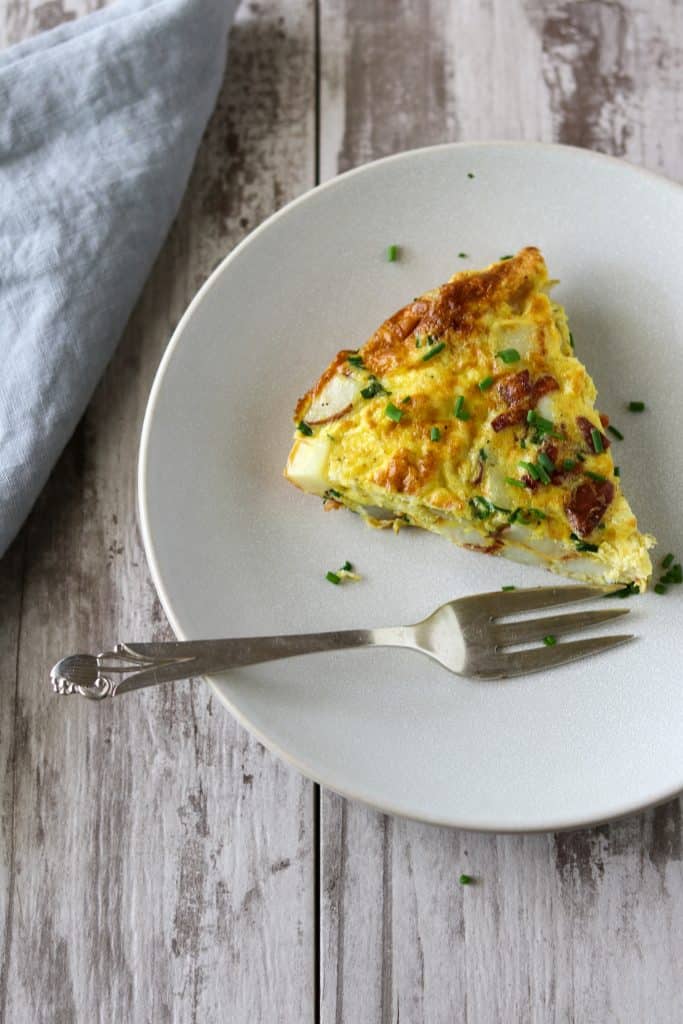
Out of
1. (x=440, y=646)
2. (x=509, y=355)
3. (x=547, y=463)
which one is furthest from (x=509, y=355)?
(x=440, y=646)

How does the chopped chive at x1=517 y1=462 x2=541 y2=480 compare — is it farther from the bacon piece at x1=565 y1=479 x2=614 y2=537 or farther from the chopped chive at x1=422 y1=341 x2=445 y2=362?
the chopped chive at x1=422 y1=341 x2=445 y2=362

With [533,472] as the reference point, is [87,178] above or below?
above

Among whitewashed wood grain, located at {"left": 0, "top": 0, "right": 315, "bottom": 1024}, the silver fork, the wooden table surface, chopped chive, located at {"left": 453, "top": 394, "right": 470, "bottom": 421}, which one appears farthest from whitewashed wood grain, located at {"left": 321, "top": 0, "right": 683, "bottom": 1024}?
chopped chive, located at {"left": 453, "top": 394, "right": 470, "bottom": 421}

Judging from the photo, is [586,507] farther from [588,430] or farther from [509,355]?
[509,355]

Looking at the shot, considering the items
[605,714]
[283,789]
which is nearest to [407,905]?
[283,789]

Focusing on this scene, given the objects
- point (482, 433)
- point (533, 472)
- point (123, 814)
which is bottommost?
point (123, 814)

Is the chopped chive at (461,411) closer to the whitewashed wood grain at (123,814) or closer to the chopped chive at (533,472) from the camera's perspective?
the chopped chive at (533,472)
